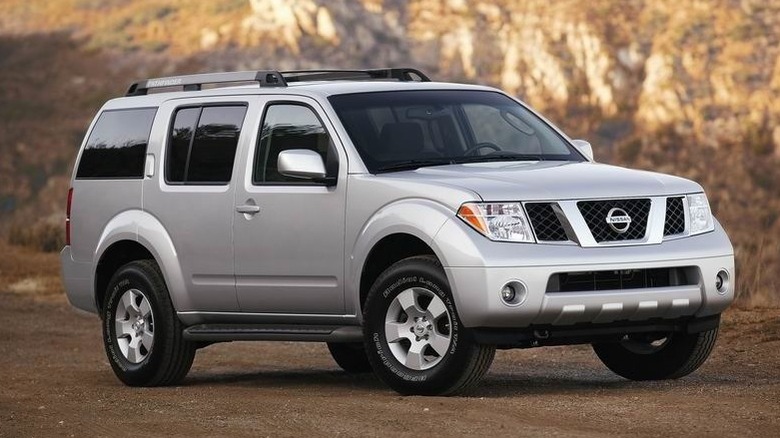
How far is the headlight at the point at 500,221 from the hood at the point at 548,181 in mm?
52

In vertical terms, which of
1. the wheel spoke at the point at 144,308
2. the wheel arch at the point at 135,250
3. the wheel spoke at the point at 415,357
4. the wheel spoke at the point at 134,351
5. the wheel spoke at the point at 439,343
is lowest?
the wheel spoke at the point at 134,351

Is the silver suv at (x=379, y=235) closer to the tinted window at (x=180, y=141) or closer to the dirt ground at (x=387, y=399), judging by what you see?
the tinted window at (x=180, y=141)

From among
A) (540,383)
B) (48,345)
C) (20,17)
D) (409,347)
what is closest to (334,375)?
(540,383)

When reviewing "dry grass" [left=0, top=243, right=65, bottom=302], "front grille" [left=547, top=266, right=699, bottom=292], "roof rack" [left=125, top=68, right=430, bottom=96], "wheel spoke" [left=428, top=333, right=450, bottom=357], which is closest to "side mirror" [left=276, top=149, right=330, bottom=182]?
"roof rack" [left=125, top=68, right=430, bottom=96]

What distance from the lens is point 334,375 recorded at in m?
11.6

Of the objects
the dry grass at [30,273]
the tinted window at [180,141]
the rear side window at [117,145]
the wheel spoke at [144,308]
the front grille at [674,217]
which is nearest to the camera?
the front grille at [674,217]

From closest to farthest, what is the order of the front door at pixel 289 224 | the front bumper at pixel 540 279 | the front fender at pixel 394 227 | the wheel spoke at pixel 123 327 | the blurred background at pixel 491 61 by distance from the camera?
the front bumper at pixel 540 279, the front fender at pixel 394 227, the front door at pixel 289 224, the wheel spoke at pixel 123 327, the blurred background at pixel 491 61

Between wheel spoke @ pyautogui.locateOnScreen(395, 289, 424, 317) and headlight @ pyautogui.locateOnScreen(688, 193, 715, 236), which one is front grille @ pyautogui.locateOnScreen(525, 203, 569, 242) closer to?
wheel spoke @ pyautogui.locateOnScreen(395, 289, 424, 317)

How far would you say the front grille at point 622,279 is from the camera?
855cm

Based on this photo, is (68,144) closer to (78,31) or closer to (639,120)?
(78,31)

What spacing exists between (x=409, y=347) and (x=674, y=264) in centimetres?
152

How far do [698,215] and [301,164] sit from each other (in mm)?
2284

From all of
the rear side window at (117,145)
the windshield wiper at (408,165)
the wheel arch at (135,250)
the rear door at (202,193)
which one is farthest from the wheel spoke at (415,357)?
the rear side window at (117,145)

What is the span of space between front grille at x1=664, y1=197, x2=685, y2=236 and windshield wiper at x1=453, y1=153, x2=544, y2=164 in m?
1.04
